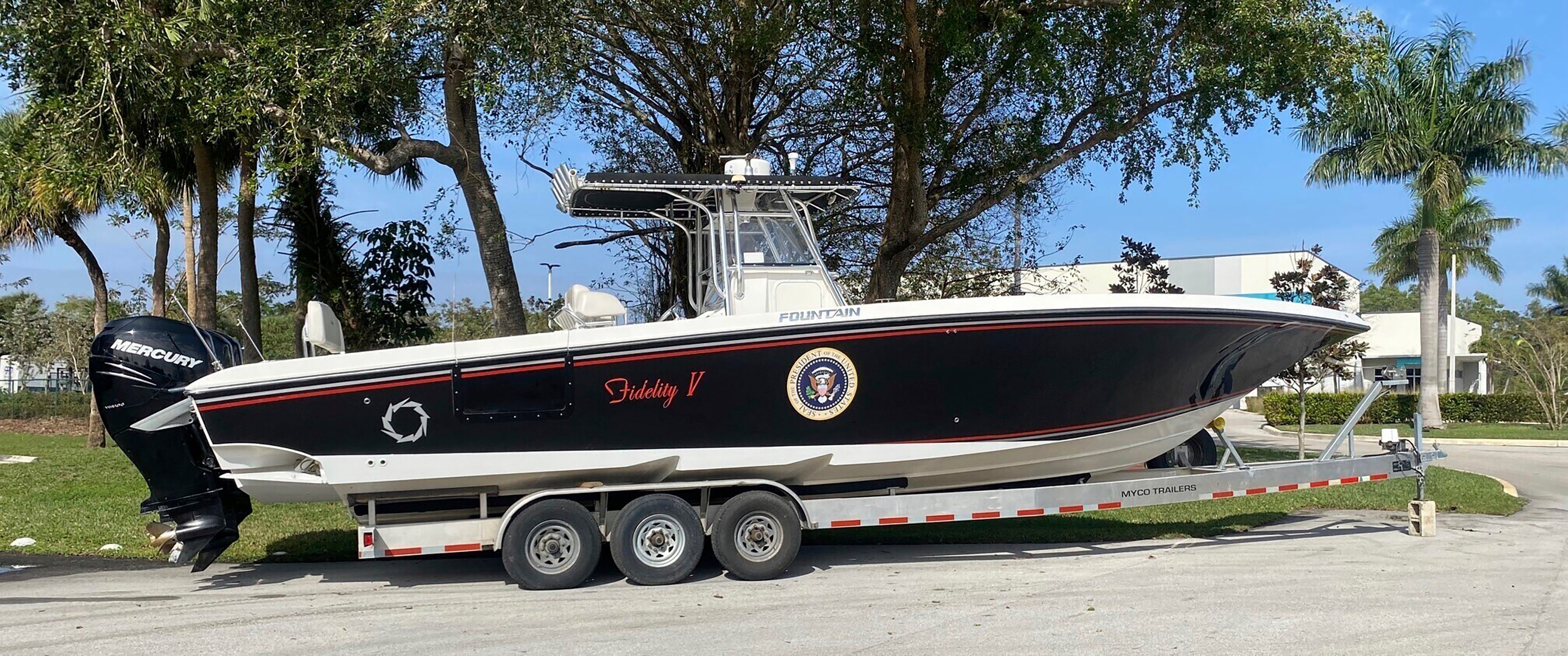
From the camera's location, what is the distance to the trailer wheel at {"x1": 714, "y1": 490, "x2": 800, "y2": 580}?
724 cm

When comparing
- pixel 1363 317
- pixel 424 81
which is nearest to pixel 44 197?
pixel 424 81

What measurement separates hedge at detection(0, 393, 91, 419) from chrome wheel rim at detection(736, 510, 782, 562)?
87.3 feet

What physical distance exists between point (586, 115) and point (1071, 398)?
9.43 m

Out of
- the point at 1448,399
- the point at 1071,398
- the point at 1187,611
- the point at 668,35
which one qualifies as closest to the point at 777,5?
the point at 668,35

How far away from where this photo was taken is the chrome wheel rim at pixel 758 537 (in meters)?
7.28

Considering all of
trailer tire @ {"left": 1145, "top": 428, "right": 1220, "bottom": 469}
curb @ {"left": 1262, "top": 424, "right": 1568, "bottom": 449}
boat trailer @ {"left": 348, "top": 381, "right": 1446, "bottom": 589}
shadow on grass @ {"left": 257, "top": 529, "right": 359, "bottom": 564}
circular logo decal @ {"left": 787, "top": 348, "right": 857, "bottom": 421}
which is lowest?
shadow on grass @ {"left": 257, "top": 529, "right": 359, "bottom": 564}

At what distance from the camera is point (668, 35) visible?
44.8ft

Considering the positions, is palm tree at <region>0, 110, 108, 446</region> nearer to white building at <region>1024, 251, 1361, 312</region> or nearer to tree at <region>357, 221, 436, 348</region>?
tree at <region>357, 221, 436, 348</region>

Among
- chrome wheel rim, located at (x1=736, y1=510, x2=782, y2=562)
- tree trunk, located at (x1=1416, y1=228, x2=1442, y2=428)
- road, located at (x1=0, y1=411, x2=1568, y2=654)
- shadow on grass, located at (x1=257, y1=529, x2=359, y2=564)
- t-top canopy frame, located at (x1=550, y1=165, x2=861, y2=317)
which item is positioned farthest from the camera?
tree trunk, located at (x1=1416, y1=228, x2=1442, y2=428)

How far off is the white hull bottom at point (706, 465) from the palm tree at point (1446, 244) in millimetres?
21901

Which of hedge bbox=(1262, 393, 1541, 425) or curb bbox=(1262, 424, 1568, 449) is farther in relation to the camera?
hedge bbox=(1262, 393, 1541, 425)

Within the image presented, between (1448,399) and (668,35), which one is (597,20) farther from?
(1448,399)

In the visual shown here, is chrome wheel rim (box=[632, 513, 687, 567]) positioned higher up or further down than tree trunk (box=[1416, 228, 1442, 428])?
further down

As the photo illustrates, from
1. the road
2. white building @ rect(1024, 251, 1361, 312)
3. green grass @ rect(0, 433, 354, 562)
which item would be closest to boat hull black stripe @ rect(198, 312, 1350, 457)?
the road
